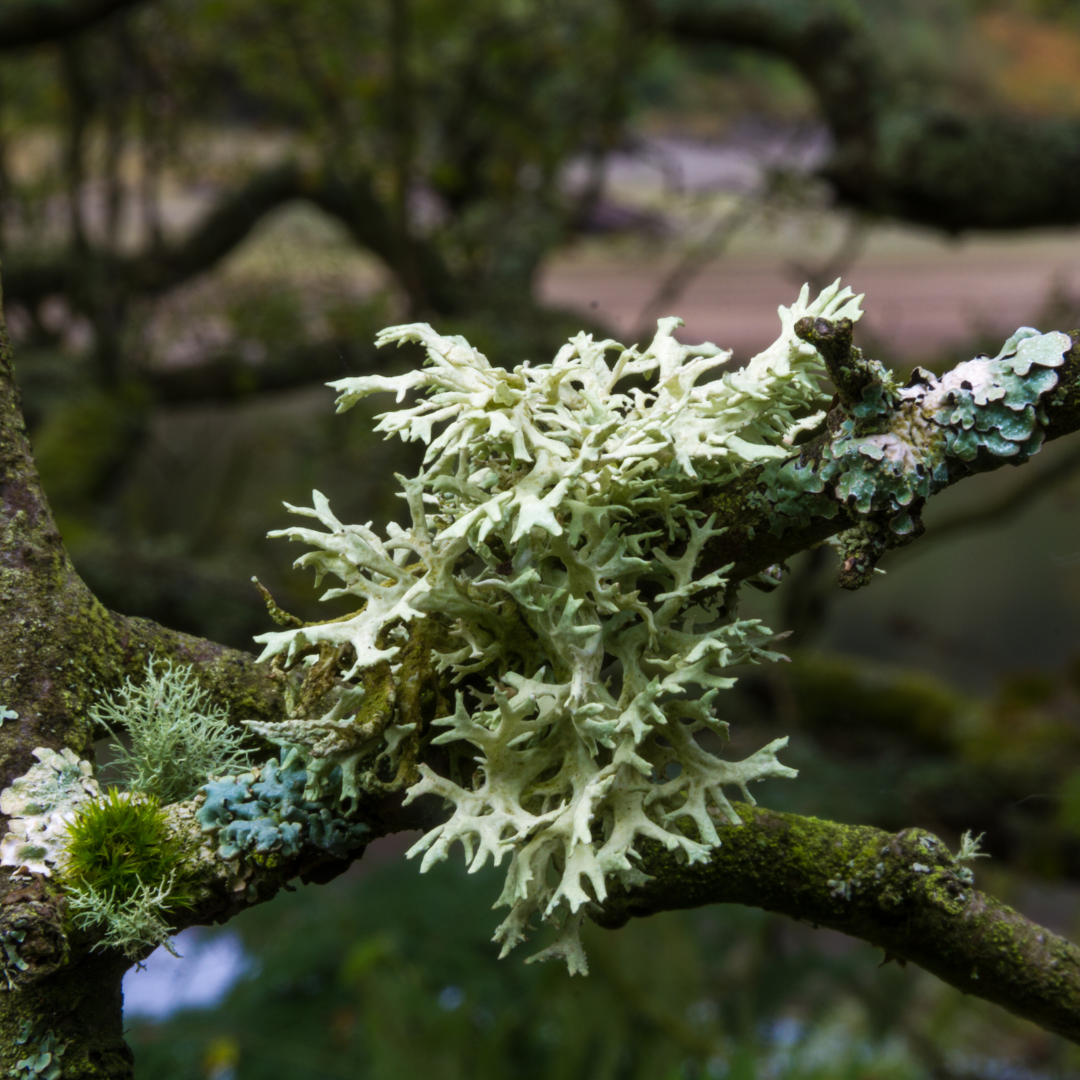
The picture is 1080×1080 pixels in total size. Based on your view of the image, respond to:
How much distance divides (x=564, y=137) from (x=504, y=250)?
32cm

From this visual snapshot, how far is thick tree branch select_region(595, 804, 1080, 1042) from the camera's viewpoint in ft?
1.96

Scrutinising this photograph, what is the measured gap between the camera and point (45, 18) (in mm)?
1858

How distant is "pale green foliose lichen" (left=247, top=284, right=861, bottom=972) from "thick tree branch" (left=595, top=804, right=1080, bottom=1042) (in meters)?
0.06

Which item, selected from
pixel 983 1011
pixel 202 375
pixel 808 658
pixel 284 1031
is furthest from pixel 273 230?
pixel 983 1011

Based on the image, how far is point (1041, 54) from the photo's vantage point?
2.92m

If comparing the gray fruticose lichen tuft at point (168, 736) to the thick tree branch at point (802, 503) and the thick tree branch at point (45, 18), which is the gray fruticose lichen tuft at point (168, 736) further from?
the thick tree branch at point (45, 18)

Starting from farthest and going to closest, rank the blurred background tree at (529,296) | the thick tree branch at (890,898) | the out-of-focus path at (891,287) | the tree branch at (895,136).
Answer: the out-of-focus path at (891,287), the tree branch at (895,136), the blurred background tree at (529,296), the thick tree branch at (890,898)

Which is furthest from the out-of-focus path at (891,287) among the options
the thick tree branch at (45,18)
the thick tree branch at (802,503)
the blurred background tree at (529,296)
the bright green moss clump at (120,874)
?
the bright green moss clump at (120,874)

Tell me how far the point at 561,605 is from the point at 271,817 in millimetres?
191

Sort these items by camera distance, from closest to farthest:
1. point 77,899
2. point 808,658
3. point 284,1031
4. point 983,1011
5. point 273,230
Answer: point 77,899, point 284,1031, point 808,658, point 983,1011, point 273,230

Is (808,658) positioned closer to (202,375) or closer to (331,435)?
(331,435)

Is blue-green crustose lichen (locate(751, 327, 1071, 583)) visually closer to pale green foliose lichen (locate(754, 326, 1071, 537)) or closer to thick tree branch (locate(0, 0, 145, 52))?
pale green foliose lichen (locate(754, 326, 1071, 537))

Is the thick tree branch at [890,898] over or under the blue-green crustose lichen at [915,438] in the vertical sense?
under

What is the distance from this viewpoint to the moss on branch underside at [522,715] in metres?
0.52
